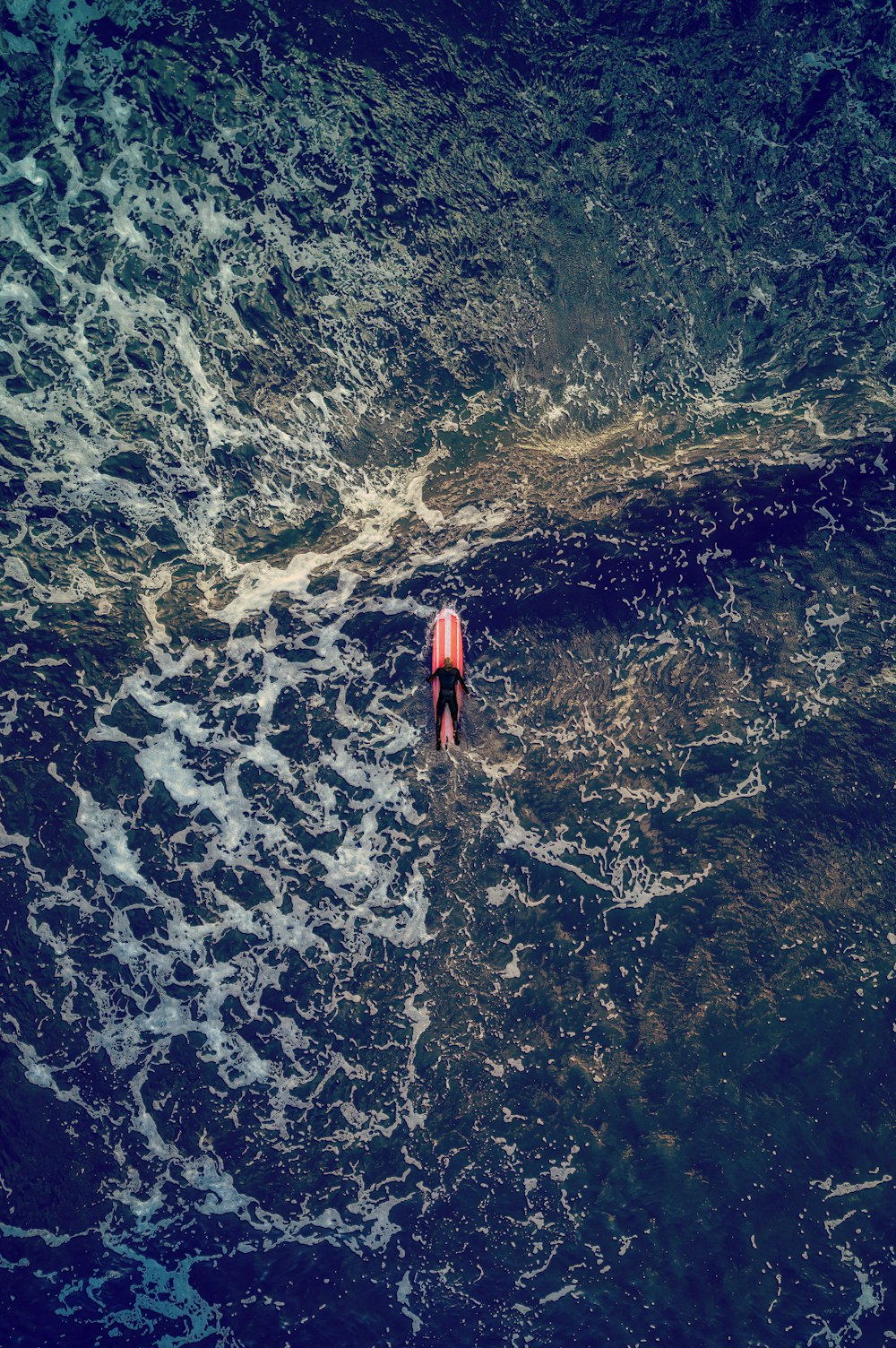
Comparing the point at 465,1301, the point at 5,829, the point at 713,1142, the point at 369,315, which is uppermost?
the point at 369,315

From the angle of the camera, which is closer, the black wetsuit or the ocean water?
the black wetsuit

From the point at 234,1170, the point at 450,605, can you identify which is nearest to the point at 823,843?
the point at 450,605

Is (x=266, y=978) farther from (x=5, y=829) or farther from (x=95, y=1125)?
(x=5, y=829)

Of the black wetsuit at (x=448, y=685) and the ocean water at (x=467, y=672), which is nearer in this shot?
the black wetsuit at (x=448, y=685)

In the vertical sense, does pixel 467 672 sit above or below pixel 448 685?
below

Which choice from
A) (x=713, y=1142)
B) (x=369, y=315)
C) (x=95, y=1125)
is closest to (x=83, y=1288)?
(x=95, y=1125)

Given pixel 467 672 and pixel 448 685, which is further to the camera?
pixel 467 672

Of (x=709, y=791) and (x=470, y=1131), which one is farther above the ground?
(x=709, y=791)
